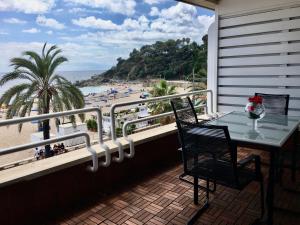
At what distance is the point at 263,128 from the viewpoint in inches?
87.0

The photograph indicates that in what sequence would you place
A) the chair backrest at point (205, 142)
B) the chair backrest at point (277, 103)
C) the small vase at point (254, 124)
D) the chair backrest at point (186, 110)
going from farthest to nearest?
the chair backrest at point (277, 103)
the chair backrest at point (186, 110)
the small vase at point (254, 124)
the chair backrest at point (205, 142)

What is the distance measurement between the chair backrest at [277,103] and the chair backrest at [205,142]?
5.22 feet

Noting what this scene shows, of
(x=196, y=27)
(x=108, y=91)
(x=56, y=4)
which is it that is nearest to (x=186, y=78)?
(x=108, y=91)

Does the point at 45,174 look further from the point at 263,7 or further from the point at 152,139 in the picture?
the point at 263,7

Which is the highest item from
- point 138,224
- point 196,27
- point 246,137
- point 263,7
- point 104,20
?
point 104,20

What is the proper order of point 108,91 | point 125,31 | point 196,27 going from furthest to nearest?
point 125,31
point 196,27
point 108,91

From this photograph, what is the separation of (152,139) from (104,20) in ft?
108

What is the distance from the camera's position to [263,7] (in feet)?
11.6

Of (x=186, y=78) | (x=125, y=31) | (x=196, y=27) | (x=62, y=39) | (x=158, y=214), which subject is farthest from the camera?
(x=125, y=31)

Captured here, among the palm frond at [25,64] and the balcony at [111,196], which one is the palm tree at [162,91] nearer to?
the palm frond at [25,64]

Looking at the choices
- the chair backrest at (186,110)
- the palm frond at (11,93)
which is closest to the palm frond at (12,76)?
the palm frond at (11,93)

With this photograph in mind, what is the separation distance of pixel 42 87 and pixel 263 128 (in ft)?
28.9

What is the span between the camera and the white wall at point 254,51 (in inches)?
133

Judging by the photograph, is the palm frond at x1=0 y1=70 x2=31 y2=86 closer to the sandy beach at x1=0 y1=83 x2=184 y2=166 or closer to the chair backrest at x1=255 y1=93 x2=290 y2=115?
the sandy beach at x1=0 y1=83 x2=184 y2=166
